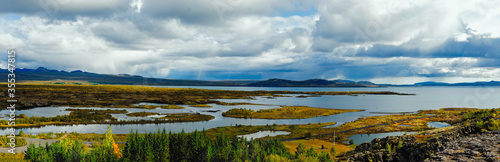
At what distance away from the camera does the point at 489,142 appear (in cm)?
2289

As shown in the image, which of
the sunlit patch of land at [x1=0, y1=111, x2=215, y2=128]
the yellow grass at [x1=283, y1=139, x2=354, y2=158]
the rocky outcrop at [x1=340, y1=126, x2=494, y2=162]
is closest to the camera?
the rocky outcrop at [x1=340, y1=126, x2=494, y2=162]

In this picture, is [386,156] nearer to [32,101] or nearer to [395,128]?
[395,128]

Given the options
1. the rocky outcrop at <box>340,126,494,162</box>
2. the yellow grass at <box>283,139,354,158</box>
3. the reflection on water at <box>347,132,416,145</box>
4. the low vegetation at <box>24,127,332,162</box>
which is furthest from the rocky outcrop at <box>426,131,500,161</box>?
the reflection on water at <box>347,132,416,145</box>

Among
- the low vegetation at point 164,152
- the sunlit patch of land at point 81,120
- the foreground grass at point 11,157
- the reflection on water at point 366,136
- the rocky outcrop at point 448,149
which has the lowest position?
the reflection on water at point 366,136

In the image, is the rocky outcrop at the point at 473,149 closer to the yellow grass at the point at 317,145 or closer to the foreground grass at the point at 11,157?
the yellow grass at the point at 317,145

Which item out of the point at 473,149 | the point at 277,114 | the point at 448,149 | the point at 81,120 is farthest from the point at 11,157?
the point at 277,114

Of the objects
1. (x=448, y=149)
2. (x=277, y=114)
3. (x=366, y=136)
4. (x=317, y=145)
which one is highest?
(x=448, y=149)

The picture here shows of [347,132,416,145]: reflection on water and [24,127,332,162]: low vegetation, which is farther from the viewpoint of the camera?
[347,132,416,145]: reflection on water

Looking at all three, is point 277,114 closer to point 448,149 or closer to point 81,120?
point 81,120

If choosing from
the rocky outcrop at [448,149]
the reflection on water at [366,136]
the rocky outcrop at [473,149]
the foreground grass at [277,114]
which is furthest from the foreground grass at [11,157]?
the foreground grass at [277,114]

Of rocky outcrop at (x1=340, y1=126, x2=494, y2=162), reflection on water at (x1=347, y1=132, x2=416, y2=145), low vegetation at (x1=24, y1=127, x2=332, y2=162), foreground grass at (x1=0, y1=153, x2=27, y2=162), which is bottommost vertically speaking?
reflection on water at (x1=347, y1=132, x2=416, y2=145)

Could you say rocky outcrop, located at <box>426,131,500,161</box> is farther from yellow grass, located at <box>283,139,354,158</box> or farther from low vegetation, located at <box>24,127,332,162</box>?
yellow grass, located at <box>283,139,354,158</box>

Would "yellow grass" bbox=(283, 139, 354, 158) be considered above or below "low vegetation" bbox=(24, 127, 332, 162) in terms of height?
below

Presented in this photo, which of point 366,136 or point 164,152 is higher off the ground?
point 164,152
